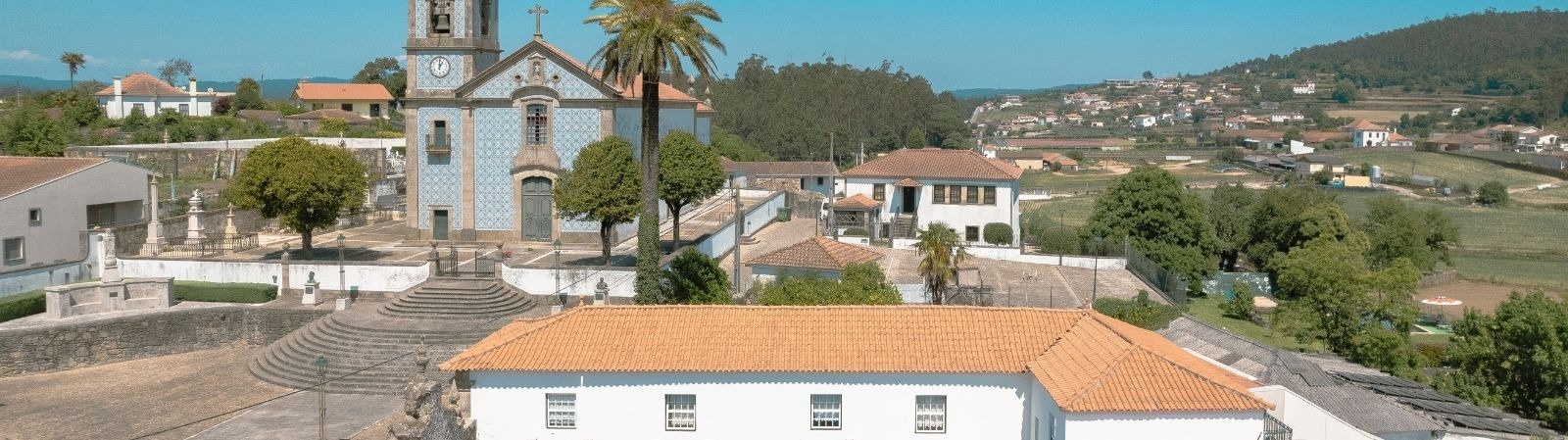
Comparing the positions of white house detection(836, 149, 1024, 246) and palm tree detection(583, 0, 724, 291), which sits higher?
palm tree detection(583, 0, 724, 291)

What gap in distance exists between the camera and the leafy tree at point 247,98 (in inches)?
3482

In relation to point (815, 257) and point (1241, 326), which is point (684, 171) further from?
point (1241, 326)

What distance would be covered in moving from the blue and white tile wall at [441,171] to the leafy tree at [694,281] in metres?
10.1

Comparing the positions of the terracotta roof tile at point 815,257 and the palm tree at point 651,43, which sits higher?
the palm tree at point 651,43

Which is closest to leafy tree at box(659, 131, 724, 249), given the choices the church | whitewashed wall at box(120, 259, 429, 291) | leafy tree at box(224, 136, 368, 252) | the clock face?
the church

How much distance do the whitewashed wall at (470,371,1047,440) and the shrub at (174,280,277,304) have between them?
531 inches

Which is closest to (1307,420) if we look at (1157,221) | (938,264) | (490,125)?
(938,264)

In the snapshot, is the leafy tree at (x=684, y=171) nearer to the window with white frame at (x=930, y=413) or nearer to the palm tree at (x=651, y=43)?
the palm tree at (x=651, y=43)

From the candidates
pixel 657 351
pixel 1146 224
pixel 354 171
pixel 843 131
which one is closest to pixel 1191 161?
pixel 843 131

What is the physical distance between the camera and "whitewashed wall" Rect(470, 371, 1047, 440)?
1878 cm

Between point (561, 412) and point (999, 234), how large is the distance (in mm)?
29576

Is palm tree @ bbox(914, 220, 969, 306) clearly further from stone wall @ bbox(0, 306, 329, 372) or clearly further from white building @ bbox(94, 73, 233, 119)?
white building @ bbox(94, 73, 233, 119)

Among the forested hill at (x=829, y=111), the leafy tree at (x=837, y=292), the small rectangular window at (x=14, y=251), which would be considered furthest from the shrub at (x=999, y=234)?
the forested hill at (x=829, y=111)

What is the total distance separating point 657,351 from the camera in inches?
755
